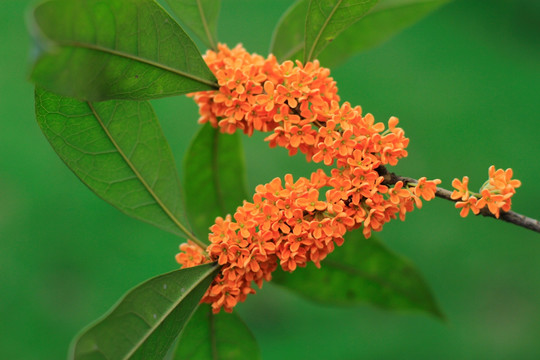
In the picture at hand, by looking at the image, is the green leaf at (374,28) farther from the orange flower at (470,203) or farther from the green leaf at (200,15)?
the orange flower at (470,203)

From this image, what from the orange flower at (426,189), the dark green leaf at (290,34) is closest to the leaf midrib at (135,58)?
the dark green leaf at (290,34)

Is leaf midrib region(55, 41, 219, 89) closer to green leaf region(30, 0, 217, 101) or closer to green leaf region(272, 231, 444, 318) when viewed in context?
green leaf region(30, 0, 217, 101)

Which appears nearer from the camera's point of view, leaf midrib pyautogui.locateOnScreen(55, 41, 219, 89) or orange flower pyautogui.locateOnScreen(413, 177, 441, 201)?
leaf midrib pyautogui.locateOnScreen(55, 41, 219, 89)

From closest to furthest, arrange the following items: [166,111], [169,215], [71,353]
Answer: [71,353], [169,215], [166,111]

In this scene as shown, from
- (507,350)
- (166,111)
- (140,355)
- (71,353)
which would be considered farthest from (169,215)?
(166,111)

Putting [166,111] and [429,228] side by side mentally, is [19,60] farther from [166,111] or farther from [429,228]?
[429,228]

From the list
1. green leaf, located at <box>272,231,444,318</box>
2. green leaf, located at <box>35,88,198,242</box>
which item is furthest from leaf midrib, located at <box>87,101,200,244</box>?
green leaf, located at <box>272,231,444,318</box>
